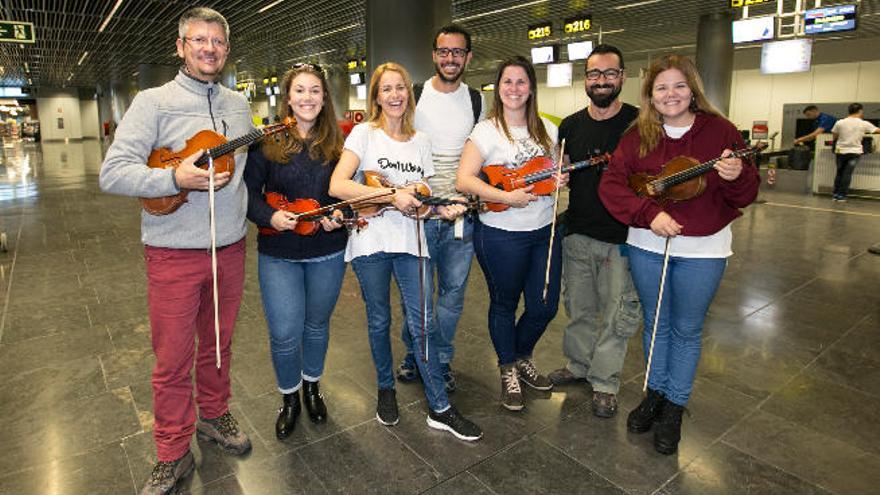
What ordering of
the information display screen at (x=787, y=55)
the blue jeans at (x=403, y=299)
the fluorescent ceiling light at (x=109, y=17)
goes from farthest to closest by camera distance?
the fluorescent ceiling light at (x=109, y=17) < the information display screen at (x=787, y=55) < the blue jeans at (x=403, y=299)

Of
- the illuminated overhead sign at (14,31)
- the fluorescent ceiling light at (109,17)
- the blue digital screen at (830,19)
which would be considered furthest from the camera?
the fluorescent ceiling light at (109,17)

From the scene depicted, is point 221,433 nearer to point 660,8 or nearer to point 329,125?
point 329,125

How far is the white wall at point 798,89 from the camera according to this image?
17.8m

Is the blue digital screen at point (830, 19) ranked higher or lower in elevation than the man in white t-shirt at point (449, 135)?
higher

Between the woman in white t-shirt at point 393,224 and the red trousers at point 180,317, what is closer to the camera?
the red trousers at point 180,317

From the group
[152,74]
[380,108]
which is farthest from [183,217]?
[152,74]

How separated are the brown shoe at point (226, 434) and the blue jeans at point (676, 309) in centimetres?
210

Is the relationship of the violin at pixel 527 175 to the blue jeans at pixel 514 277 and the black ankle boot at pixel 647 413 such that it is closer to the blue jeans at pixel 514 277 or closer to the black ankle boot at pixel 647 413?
the blue jeans at pixel 514 277

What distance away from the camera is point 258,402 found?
128 inches

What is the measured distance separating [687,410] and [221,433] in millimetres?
2512

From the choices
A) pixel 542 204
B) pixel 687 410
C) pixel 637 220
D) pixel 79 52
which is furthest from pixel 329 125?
pixel 79 52

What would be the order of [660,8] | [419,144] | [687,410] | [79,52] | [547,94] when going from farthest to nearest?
[547,94], [79,52], [660,8], [687,410], [419,144]

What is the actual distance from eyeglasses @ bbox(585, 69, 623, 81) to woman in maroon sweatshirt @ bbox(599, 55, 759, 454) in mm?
309

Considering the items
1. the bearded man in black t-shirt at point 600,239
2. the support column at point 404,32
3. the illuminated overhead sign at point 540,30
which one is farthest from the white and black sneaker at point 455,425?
the illuminated overhead sign at point 540,30
